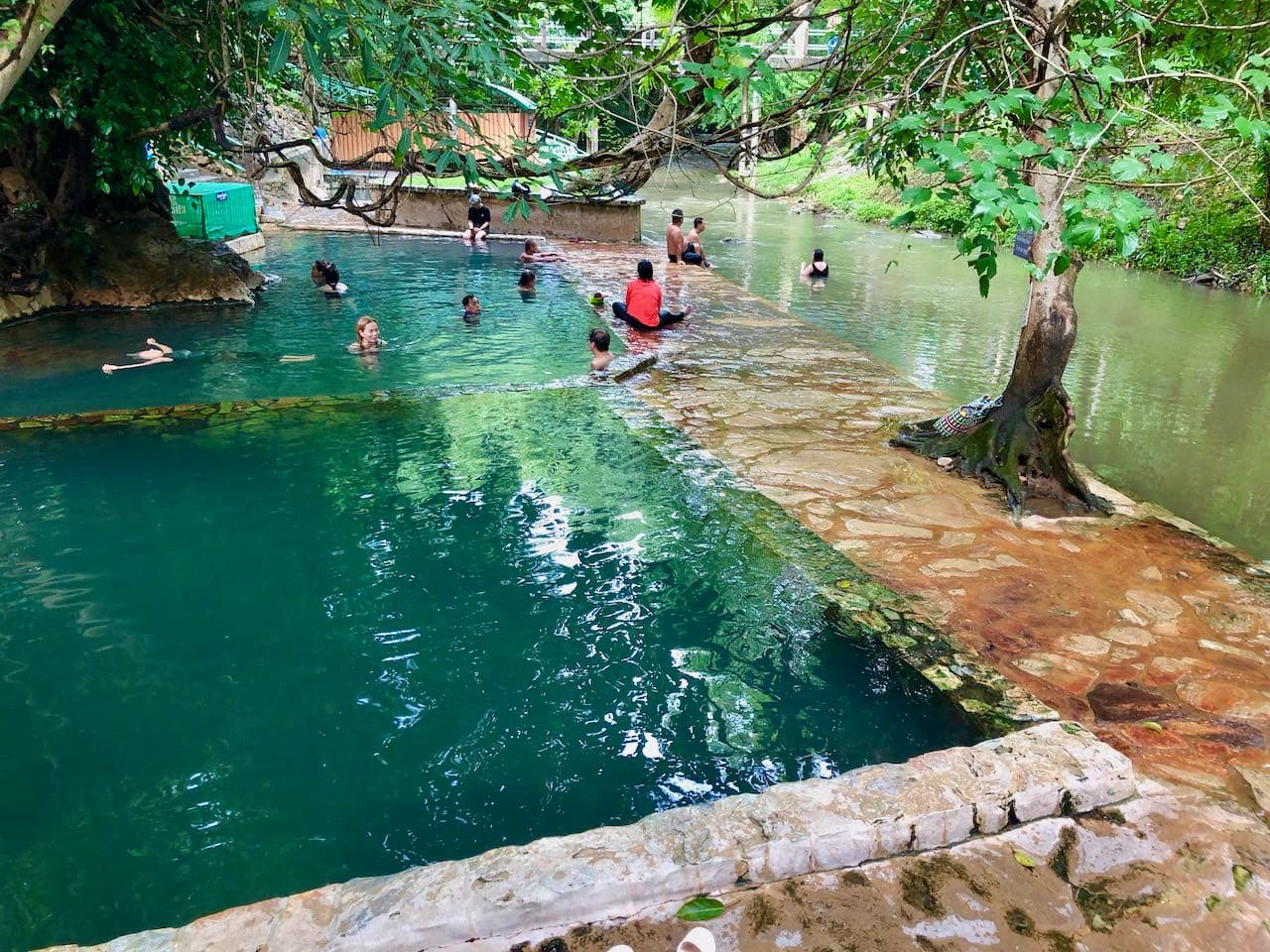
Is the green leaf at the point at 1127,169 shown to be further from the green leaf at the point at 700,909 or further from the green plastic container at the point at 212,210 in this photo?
the green plastic container at the point at 212,210

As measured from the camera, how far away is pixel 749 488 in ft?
24.9

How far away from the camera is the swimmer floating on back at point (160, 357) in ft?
36.0

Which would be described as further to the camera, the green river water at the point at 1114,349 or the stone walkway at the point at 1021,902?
the green river water at the point at 1114,349

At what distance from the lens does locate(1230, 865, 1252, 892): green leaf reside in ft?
11.3

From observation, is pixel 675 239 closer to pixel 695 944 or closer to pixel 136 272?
pixel 136 272

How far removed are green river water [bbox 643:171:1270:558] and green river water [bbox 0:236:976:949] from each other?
2790mm

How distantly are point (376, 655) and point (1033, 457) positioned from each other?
5.57m

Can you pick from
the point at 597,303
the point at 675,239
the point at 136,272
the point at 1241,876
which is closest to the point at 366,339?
the point at 597,303

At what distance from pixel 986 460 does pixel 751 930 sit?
18.5 feet

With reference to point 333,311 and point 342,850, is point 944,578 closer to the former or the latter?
point 342,850

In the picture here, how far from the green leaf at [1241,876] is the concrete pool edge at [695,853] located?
1.52ft

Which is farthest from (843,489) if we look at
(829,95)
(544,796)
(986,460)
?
(544,796)

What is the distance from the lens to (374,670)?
5.31 meters

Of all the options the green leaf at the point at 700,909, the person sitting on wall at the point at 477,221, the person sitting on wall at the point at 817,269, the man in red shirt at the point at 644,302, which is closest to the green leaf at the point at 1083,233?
the green leaf at the point at 700,909
